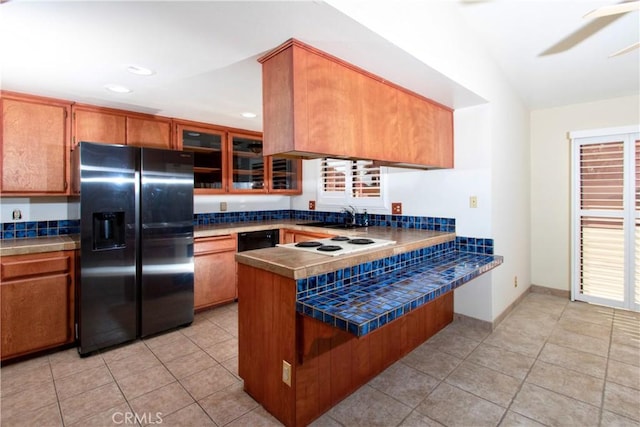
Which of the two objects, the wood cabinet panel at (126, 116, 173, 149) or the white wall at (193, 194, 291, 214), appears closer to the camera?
the wood cabinet panel at (126, 116, 173, 149)

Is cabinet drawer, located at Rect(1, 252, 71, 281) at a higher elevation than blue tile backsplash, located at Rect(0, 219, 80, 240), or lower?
lower

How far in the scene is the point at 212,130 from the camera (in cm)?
382

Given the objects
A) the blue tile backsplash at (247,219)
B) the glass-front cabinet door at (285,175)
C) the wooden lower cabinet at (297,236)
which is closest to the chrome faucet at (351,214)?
the blue tile backsplash at (247,219)

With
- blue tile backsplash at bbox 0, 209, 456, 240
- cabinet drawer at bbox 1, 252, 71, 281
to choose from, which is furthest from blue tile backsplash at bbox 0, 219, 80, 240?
cabinet drawer at bbox 1, 252, 71, 281

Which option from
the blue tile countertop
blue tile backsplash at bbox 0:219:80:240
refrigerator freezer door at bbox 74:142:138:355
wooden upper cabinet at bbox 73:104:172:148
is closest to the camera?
the blue tile countertop


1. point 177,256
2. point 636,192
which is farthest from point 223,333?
point 636,192

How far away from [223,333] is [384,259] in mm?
1713

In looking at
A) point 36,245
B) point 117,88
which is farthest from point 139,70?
point 36,245

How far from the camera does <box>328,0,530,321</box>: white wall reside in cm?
216

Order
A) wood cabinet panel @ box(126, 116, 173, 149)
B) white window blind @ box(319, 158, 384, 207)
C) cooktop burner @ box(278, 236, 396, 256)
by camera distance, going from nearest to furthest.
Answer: cooktop burner @ box(278, 236, 396, 256) < wood cabinet panel @ box(126, 116, 173, 149) < white window blind @ box(319, 158, 384, 207)

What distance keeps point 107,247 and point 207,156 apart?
1614 mm

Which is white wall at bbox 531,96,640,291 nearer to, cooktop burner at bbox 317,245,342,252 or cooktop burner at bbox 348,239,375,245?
cooktop burner at bbox 348,239,375,245

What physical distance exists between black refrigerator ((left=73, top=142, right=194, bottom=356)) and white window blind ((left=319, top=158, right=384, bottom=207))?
5.68 feet

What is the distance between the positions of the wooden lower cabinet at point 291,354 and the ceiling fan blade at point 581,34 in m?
2.69
